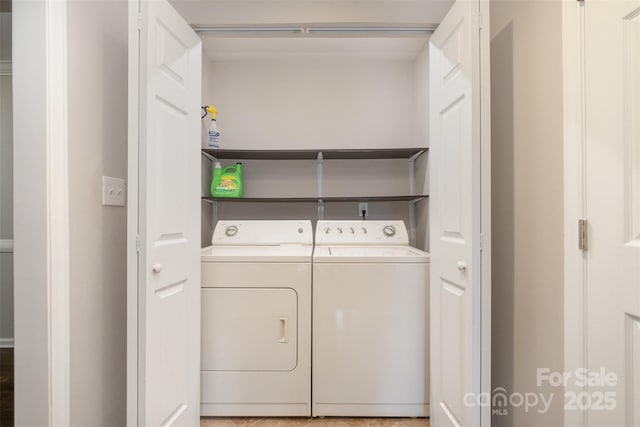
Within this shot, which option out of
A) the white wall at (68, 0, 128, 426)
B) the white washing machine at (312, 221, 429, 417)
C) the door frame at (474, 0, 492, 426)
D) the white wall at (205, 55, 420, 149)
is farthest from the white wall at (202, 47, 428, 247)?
the door frame at (474, 0, 492, 426)

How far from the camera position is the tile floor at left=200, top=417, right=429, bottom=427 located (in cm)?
169

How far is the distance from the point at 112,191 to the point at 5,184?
1.17m

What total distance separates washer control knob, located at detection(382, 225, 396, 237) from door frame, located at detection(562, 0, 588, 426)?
1.21 metres

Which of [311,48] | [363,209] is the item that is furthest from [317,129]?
[363,209]

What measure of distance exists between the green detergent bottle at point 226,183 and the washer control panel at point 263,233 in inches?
8.0

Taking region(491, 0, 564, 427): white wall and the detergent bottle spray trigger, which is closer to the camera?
region(491, 0, 564, 427): white wall

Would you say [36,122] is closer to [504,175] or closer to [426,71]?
[504,175]

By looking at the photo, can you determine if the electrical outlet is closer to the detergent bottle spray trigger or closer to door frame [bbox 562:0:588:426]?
the detergent bottle spray trigger

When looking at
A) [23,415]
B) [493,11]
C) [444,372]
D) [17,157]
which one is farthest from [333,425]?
[493,11]

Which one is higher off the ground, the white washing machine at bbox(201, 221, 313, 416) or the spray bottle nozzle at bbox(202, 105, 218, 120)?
the spray bottle nozzle at bbox(202, 105, 218, 120)

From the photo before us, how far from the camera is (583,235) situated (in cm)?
100

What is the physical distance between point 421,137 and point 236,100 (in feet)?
4.65

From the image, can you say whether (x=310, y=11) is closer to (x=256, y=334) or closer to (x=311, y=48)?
(x=311, y=48)

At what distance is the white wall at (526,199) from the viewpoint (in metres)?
1.12
